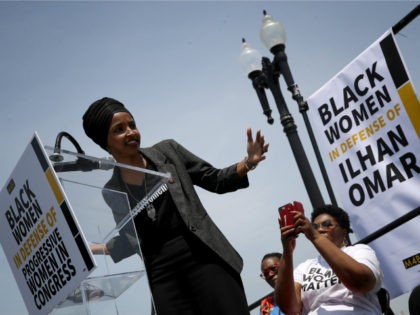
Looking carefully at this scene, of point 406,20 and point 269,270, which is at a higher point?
point 406,20

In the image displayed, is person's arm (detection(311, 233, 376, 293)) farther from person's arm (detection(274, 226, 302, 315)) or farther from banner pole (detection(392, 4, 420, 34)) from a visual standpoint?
banner pole (detection(392, 4, 420, 34))

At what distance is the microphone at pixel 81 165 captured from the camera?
5.24 feet

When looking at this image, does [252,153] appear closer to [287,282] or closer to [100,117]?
[100,117]

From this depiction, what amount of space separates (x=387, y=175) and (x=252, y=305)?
5.48 ft

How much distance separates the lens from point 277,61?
5980mm

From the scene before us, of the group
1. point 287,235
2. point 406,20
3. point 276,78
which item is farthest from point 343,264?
point 276,78

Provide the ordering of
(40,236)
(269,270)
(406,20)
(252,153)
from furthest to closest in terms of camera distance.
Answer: (269,270)
(406,20)
(252,153)
(40,236)

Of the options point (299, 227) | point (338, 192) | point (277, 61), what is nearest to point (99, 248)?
point (299, 227)

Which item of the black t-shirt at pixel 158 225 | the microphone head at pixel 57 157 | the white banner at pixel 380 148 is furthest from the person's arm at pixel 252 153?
Answer: the white banner at pixel 380 148

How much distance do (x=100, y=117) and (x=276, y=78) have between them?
447 cm

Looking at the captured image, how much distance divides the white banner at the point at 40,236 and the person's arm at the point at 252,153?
87 centimetres

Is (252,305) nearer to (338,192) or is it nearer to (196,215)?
(338,192)

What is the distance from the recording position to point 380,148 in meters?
3.53

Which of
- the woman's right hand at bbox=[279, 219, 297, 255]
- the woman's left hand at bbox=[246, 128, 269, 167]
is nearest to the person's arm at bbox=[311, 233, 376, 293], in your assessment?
the woman's right hand at bbox=[279, 219, 297, 255]
